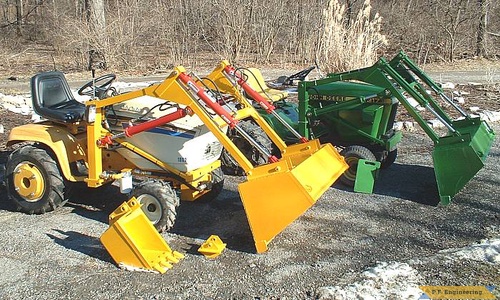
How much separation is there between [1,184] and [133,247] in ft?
10.1

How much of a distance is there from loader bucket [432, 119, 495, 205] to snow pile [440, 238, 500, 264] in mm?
917

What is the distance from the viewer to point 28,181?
5.26m

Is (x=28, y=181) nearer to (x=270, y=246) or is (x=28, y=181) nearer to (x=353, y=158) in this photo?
(x=270, y=246)

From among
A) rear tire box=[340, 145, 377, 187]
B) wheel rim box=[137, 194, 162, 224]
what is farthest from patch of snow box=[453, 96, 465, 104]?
wheel rim box=[137, 194, 162, 224]

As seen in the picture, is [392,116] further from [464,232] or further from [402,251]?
[402,251]

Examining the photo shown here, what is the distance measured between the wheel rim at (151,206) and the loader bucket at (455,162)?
2.81 meters

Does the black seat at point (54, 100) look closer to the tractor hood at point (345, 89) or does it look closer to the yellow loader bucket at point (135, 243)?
the yellow loader bucket at point (135, 243)

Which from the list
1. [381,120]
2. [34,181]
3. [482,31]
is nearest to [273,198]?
[34,181]

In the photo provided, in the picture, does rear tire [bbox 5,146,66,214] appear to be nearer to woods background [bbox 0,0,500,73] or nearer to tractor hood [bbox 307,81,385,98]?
tractor hood [bbox 307,81,385,98]

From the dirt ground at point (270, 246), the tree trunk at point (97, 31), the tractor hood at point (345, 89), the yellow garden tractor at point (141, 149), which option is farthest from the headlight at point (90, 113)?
the tree trunk at point (97, 31)

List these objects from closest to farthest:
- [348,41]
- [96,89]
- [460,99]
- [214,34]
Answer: [96,89] < [460,99] < [348,41] < [214,34]

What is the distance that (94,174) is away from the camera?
5070 mm

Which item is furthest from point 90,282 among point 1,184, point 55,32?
point 55,32

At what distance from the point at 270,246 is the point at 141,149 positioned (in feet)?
5.26
